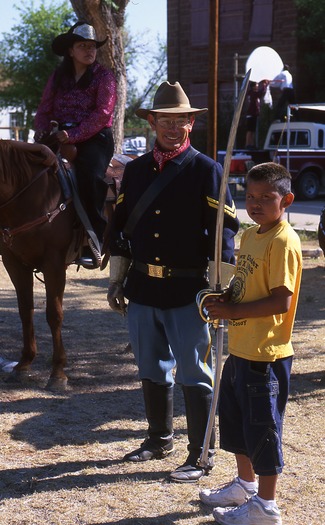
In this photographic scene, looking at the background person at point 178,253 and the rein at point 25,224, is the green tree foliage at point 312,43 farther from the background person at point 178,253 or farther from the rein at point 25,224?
the background person at point 178,253

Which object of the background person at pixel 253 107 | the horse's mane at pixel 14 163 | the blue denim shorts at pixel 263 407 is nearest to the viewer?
the blue denim shorts at pixel 263 407

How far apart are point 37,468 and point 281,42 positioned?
25.4 metres

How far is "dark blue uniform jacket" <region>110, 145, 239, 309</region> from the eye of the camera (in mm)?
4234

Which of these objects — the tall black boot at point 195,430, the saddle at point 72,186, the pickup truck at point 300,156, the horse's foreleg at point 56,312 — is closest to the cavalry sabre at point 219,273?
the tall black boot at point 195,430

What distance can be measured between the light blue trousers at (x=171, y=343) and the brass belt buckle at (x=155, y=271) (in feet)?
0.59

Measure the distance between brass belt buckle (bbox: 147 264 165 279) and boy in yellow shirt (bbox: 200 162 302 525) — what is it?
0.67 m

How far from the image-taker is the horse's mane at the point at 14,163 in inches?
231

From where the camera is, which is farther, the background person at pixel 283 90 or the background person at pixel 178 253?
the background person at pixel 283 90

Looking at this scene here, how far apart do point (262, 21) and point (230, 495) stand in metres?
26.5

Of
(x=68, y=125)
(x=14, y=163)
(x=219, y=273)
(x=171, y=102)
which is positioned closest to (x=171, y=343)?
(x=219, y=273)

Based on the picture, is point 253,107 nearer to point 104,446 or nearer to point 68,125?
point 68,125

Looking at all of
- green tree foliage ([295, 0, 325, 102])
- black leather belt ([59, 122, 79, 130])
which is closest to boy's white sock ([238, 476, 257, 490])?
black leather belt ([59, 122, 79, 130])

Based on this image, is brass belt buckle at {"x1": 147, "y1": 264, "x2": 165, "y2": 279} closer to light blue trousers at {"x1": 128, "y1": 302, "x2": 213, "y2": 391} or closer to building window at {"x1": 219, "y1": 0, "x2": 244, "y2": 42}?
light blue trousers at {"x1": 128, "y1": 302, "x2": 213, "y2": 391}

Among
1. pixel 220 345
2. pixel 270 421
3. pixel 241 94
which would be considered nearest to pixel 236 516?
pixel 270 421
